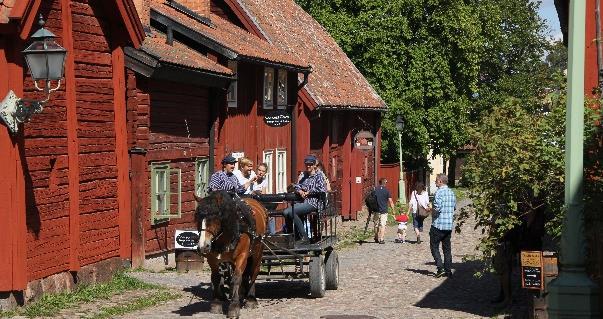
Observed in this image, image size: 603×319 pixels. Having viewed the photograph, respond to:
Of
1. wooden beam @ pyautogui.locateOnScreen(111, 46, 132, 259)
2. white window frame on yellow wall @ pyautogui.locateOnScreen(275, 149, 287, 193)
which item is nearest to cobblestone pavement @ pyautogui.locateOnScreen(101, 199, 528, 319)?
wooden beam @ pyautogui.locateOnScreen(111, 46, 132, 259)

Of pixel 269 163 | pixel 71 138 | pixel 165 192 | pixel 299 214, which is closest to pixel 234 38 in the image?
pixel 269 163

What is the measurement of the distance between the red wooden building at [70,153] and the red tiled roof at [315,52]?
528 inches

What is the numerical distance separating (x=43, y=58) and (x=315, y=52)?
28688 millimetres

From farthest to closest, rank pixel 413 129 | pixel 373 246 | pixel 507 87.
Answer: pixel 507 87
pixel 413 129
pixel 373 246

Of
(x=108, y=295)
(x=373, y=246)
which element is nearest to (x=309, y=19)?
(x=373, y=246)

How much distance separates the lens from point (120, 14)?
20.1 meters

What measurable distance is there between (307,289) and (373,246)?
39.8ft

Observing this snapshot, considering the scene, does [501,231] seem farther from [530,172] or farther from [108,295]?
[108,295]

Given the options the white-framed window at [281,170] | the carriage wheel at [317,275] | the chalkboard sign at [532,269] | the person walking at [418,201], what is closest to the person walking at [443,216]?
the carriage wheel at [317,275]

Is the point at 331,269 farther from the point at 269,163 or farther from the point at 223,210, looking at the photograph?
the point at 269,163

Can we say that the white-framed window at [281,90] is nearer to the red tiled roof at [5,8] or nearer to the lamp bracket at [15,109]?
the lamp bracket at [15,109]

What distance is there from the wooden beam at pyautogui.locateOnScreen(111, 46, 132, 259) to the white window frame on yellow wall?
13.0 m

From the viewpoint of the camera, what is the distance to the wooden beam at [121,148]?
2038 cm

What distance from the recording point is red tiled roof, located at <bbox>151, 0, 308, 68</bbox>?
89.5 ft
